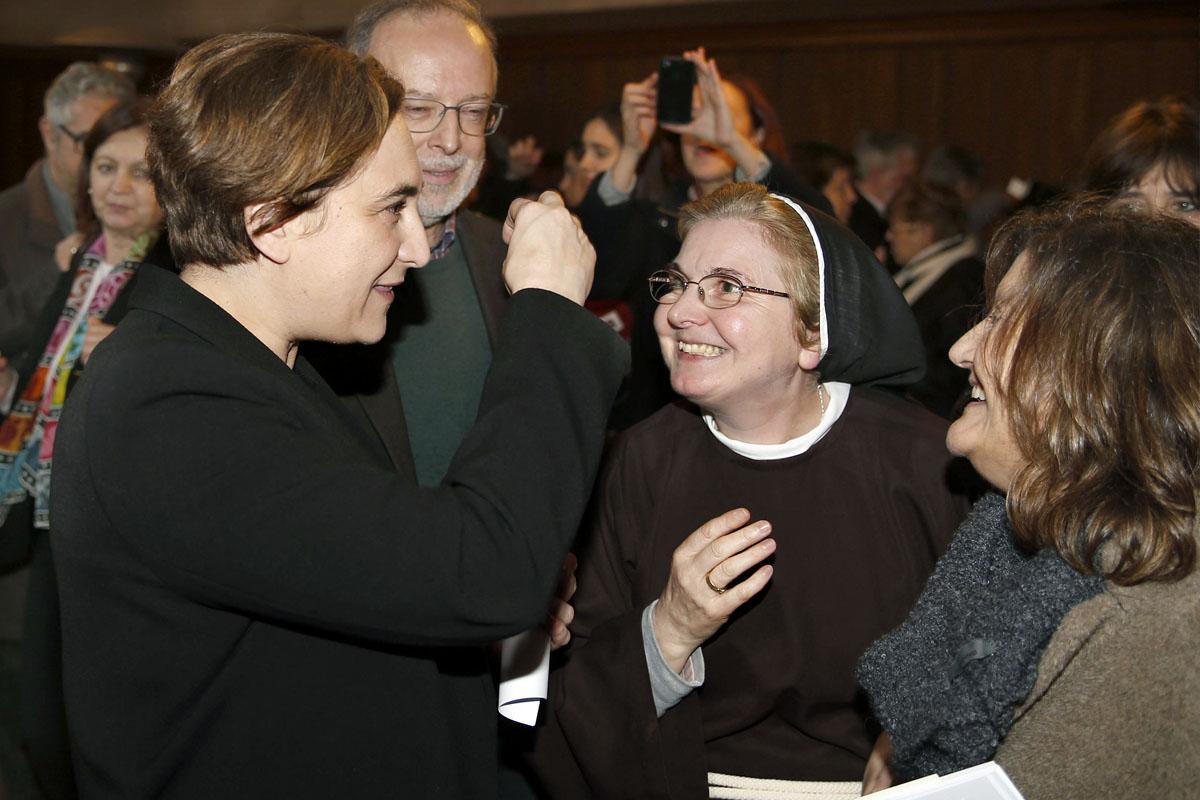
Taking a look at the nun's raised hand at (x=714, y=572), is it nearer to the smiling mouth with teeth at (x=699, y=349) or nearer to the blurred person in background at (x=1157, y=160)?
the smiling mouth with teeth at (x=699, y=349)

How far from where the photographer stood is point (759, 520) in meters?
1.97

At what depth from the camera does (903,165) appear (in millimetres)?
6855

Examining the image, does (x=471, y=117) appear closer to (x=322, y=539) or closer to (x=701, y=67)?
(x=701, y=67)

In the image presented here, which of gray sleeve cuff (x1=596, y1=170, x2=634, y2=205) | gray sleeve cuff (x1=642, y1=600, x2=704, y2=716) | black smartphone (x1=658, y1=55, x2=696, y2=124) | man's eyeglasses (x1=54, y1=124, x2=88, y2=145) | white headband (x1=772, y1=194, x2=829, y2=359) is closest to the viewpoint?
gray sleeve cuff (x1=642, y1=600, x2=704, y2=716)

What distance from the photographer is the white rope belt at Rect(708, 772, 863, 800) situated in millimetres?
1927

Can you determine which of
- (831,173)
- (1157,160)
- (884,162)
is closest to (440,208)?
(1157,160)

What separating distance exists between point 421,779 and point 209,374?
23.4 inches

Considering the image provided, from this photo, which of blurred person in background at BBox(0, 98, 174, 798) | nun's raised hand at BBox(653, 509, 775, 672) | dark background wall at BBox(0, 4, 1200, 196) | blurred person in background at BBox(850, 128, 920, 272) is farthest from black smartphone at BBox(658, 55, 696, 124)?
dark background wall at BBox(0, 4, 1200, 196)

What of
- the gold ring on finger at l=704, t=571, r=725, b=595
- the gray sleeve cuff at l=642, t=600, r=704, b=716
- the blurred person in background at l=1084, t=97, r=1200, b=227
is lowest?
the gray sleeve cuff at l=642, t=600, r=704, b=716

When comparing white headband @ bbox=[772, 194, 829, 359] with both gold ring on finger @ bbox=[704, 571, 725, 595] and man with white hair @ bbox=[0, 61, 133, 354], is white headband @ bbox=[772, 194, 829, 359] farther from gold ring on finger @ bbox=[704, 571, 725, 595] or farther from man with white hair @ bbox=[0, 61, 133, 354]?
man with white hair @ bbox=[0, 61, 133, 354]

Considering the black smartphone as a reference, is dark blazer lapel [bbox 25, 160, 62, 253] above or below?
below

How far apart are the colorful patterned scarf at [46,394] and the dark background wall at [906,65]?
5.48 meters

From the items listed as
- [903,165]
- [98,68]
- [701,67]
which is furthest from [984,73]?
[98,68]

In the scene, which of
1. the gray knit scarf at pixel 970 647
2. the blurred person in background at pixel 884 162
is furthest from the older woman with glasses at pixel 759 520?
the blurred person in background at pixel 884 162
